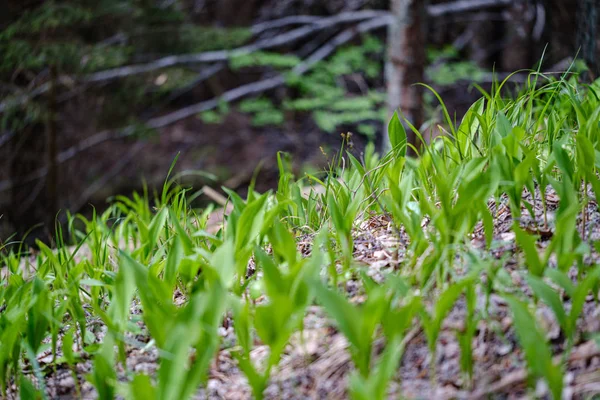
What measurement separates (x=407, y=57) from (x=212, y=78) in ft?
20.2

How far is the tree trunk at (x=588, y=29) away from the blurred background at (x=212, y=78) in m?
0.10

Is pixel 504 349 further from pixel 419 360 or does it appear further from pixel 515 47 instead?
pixel 515 47

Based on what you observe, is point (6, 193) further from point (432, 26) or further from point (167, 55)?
point (432, 26)

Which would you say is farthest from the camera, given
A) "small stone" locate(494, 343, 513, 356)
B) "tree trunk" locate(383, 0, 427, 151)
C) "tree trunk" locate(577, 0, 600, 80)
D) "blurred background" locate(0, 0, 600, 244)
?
"blurred background" locate(0, 0, 600, 244)

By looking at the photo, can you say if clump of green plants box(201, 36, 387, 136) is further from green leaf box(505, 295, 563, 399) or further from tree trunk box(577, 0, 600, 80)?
green leaf box(505, 295, 563, 399)

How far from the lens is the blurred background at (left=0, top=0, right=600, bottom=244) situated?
541 cm

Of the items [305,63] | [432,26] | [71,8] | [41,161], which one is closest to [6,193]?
[41,161]

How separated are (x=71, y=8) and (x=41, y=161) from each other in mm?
2773

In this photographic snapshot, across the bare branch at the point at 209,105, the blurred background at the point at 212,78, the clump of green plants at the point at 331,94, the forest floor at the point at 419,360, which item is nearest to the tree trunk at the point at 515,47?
the blurred background at the point at 212,78

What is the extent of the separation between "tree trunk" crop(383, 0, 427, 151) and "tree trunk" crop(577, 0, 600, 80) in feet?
4.49

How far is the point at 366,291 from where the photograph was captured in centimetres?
143

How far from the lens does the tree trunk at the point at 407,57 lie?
433 centimetres

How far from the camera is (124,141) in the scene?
987cm

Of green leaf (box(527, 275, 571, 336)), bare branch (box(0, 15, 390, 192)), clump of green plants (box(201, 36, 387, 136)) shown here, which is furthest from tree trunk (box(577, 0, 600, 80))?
bare branch (box(0, 15, 390, 192))
